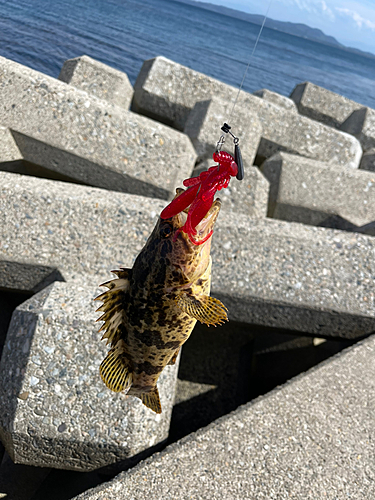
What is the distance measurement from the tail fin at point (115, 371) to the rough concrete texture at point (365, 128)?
6.85 metres

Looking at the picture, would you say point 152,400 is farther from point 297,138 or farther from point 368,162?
point 368,162

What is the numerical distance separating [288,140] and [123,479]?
16.0ft

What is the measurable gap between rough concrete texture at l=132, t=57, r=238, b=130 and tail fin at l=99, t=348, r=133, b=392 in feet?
15.7

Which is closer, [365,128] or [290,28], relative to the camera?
Answer: [365,128]

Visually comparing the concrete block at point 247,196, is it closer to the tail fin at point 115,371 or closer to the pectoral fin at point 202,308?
the tail fin at point 115,371

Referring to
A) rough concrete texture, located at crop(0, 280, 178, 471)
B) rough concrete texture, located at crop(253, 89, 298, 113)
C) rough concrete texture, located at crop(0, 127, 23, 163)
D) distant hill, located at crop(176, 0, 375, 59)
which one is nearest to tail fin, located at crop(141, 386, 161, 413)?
rough concrete texture, located at crop(0, 280, 178, 471)

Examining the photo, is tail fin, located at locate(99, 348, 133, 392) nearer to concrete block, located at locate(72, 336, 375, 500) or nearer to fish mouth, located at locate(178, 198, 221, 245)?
fish mouth, located at locate(178, 198, 221, 245)

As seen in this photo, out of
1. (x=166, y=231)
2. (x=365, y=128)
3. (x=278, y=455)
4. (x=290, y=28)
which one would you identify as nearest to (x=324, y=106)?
(x=365, y=128)

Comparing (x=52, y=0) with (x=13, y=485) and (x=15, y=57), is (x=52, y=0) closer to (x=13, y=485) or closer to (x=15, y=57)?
(x=15, y=57)

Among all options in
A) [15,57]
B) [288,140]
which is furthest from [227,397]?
[15,57]

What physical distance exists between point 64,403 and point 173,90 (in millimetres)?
4782

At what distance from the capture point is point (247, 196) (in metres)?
4.01

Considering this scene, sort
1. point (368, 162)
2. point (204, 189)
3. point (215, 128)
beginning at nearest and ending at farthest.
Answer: point (204, 189) < point (215, 128) < point (368, 162)

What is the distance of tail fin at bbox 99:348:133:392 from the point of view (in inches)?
61.7
